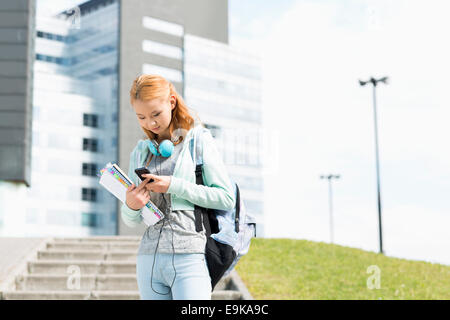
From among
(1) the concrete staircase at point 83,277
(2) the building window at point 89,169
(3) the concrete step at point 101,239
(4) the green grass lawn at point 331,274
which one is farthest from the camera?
(2) the building window at point 89,169

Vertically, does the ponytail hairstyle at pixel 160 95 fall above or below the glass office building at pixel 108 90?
below

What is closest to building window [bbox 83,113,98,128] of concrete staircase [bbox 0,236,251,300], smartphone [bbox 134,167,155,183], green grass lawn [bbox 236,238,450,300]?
green grass lawn [bbox 236,238,450,300]

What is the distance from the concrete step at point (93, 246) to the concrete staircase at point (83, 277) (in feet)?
0.07

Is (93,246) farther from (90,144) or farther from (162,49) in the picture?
(162,49)

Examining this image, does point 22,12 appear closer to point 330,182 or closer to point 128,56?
point 330,182

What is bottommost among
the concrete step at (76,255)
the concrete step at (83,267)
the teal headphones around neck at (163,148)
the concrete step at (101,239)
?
the concrete step at (83,267)

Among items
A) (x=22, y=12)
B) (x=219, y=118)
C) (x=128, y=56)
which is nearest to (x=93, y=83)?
(x=128, y=56)

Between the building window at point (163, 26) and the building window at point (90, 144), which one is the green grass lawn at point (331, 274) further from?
the building window at point (163, 26)

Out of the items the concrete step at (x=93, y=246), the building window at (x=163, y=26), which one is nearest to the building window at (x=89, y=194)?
the building window at (x=163, y=26)

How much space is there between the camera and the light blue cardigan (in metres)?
2.87

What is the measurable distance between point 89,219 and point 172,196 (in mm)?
64233

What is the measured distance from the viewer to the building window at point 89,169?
65.5 meters

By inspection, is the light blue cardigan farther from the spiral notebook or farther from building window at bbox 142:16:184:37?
building window at bbox 142:16:184:37

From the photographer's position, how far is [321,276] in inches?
424
